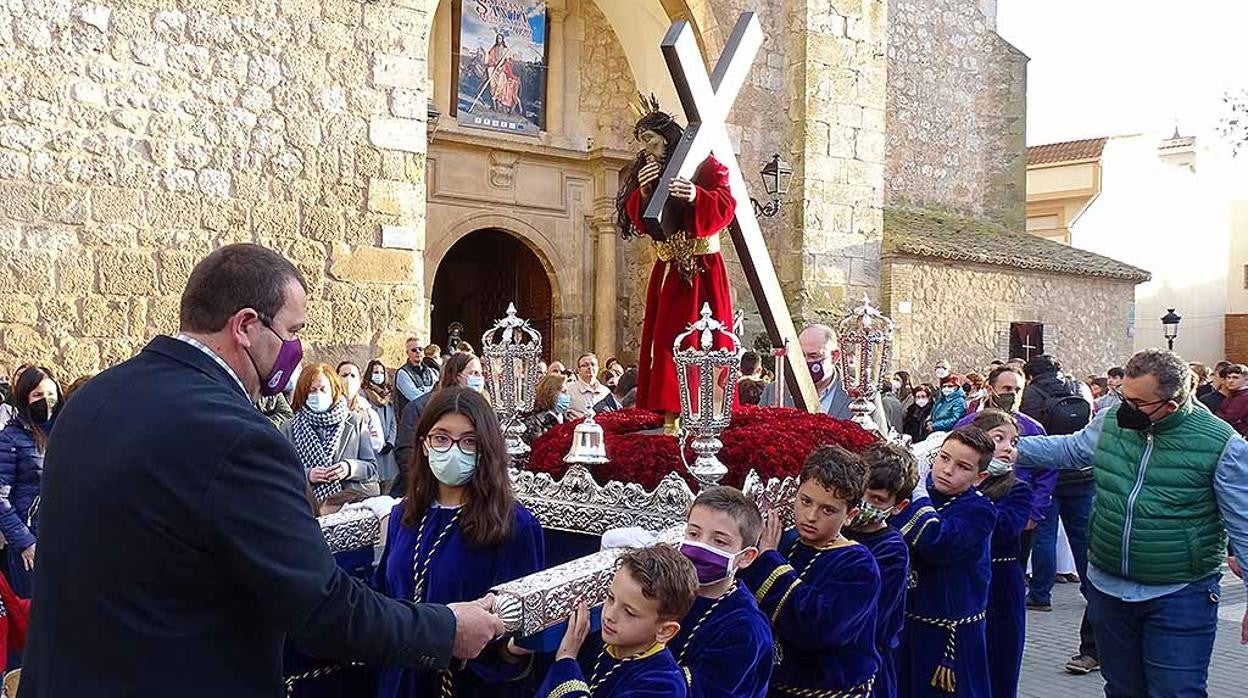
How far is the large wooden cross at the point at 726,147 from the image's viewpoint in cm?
430

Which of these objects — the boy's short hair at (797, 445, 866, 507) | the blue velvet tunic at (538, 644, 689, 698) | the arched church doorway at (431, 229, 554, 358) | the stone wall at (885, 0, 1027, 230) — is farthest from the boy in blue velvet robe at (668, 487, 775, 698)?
the stone wall at (885, 0, 1027, 230)

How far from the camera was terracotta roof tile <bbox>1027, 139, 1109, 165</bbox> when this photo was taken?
2656cm

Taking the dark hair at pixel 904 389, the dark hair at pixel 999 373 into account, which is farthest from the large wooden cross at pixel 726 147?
the dark hair at pixel 904 389

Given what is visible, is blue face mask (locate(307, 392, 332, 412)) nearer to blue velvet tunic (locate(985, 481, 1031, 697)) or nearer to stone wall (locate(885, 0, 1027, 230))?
blue velvet tunic (locate(985, 481, 1031, 697))

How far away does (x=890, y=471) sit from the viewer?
3518 millimetres

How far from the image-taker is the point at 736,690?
2641mm

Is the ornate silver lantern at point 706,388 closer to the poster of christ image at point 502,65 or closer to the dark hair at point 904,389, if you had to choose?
the dark hair at point 904,389

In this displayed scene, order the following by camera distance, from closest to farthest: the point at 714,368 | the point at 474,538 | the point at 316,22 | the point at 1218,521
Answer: the point at 474,538 → the point at 714,368 → the point at 1218,521 → the point at 316,22

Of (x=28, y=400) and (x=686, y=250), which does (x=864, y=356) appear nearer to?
(x=686, y=250)

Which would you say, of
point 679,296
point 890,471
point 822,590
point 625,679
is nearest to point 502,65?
point 679,296

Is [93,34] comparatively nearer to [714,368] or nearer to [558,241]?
[558,241]

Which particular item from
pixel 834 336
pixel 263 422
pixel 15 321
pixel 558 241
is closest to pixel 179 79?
pixel 15 321

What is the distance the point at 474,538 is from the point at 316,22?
25.4 feet

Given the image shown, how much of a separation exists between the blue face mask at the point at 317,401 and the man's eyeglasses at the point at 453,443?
100 inches
